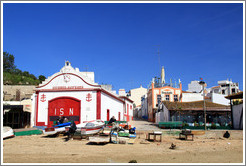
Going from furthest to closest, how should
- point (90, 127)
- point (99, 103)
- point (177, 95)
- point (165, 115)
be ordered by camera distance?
point (177, 95), point (165, 115), point (99, 103), point (90, 127)

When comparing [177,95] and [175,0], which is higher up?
[175,0]

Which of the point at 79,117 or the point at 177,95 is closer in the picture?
the point at 79,117

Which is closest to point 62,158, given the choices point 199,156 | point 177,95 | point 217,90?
point 199,156

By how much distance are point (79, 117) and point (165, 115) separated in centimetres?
1242

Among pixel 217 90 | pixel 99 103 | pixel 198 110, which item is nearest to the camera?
pixel 99 103

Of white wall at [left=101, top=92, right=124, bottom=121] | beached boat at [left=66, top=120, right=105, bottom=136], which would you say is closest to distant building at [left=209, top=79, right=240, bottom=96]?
white wall at [left=101, top=92, right=124, bottom=121]

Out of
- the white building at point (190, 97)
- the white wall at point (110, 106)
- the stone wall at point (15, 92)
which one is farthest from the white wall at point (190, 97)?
the stone wall at point (15, 92)

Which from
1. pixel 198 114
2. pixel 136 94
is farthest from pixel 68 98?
pixel 136 94

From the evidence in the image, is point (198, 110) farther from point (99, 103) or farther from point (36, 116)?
point (36, 116)

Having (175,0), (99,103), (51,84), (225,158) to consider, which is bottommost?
(225,158)

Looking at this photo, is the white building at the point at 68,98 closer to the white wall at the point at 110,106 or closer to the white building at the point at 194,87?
the white wall at the point at 110,106

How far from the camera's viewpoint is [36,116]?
984 inches

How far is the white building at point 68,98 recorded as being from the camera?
24.3m

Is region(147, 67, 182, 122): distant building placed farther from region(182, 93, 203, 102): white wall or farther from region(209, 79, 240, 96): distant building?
region(209, 79, 240, 96): distant building
